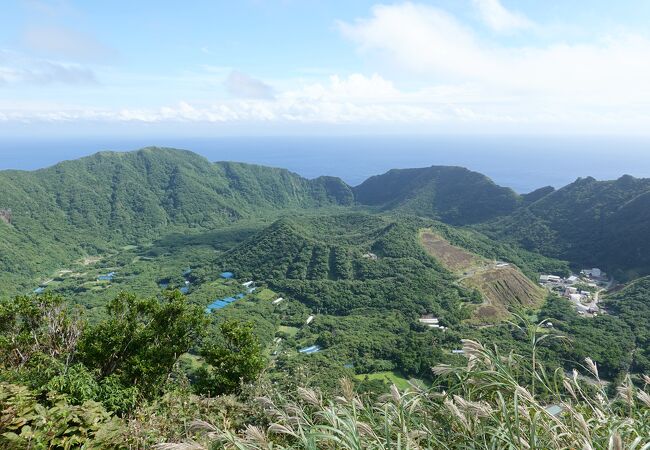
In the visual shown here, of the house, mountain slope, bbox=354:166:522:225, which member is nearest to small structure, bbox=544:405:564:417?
the house

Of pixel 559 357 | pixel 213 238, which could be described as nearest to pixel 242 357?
pixel 559 357

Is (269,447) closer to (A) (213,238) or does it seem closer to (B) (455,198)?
(A) (213,238)

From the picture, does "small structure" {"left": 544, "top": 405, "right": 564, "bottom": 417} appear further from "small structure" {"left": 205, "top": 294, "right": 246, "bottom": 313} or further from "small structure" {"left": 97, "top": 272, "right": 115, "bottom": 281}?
"small structure" {"left": 97, "top": 272, "right": 115, "bottom": 281}

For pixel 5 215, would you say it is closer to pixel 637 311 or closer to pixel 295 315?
pixel 295 315

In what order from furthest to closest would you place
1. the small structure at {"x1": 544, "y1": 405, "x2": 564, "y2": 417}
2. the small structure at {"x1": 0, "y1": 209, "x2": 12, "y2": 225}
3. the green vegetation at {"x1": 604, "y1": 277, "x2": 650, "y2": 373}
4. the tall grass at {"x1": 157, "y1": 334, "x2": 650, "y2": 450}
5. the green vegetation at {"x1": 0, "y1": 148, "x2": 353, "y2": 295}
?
1. the small structure at {"x1": 0, "y1": 209, "x2": 12, "y2": 225}
2. the green vegetation at {"x1": 0, "y1": 148, "x2": 353, "y2": 295}
3. the green vegetation at {"x1": 604, "y1": 277, "x2": 650, "y2": 373}
4. the small structure at {"x1": 544, "y1": 405, "x2": 564, "y2": 417}
5. the tall grass at {"x1": 157, "y1": 334, "x2": 650, "y2": 450}

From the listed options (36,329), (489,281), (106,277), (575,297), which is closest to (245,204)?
(106,277)

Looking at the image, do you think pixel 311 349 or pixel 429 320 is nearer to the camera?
pixel 311 349

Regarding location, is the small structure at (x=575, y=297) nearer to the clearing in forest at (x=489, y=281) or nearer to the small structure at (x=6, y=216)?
the clearing in forest at (x=489, y=281)
